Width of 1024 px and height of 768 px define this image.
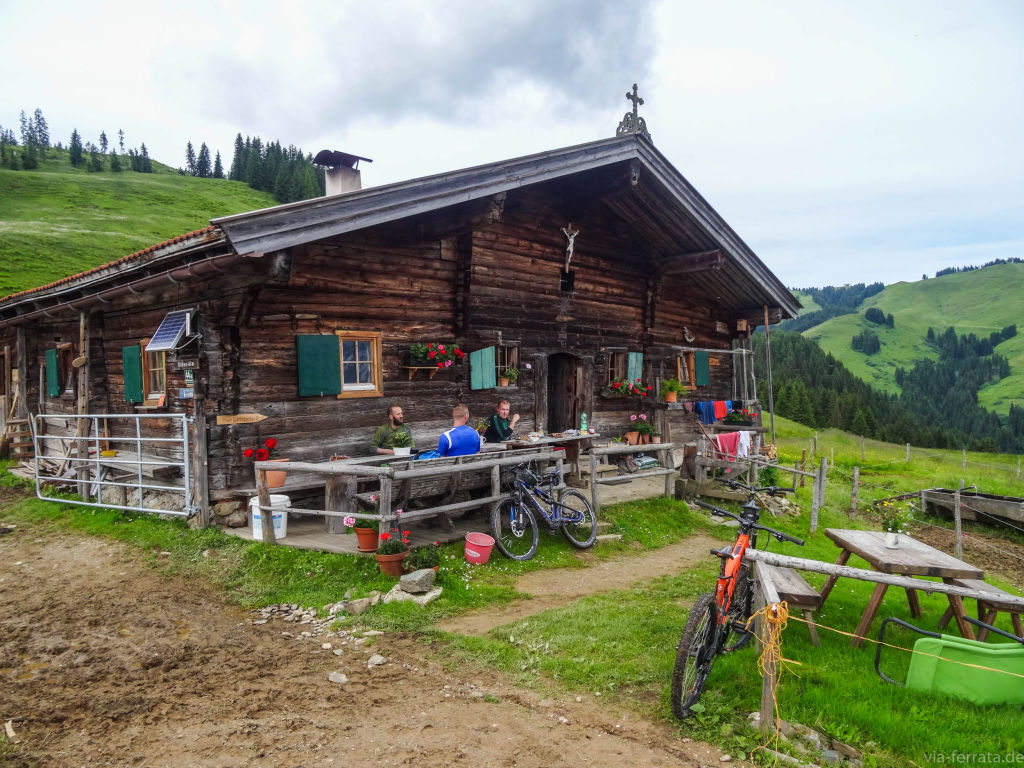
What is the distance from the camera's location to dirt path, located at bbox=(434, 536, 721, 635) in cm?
588

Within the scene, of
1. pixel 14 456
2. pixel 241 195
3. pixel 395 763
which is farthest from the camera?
pixel 241 195

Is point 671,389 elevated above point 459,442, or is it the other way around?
point 671,389

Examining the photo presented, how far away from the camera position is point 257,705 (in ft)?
14.2

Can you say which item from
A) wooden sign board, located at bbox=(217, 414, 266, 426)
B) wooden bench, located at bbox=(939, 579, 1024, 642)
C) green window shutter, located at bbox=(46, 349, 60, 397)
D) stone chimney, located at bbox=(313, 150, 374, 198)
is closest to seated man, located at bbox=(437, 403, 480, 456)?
wooden sign board, located at bbox=(217, 414, 266, 426)

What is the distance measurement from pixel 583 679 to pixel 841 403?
65243 mm

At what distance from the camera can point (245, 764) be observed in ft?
11.8

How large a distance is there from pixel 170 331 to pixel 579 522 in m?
6.74

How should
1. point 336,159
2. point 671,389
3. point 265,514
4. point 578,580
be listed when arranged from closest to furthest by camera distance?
point 578,580, point 265,514, point 336,159, point 671,389

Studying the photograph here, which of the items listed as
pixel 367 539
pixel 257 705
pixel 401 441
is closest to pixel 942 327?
pixel 401 441

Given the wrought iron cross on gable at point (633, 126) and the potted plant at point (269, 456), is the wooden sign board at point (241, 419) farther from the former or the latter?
the wrought iron cross on gable at point (633, 126)

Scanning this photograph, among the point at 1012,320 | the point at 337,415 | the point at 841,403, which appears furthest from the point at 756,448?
the point at 1012,320

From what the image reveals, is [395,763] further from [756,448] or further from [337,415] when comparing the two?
[756,448]

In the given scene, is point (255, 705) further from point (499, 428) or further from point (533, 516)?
point (499, 428)

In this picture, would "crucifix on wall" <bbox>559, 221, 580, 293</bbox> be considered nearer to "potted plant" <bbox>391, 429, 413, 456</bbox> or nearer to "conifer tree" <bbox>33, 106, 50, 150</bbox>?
"potted plant" <bbox>391, 429, 413, 456</bbox>
